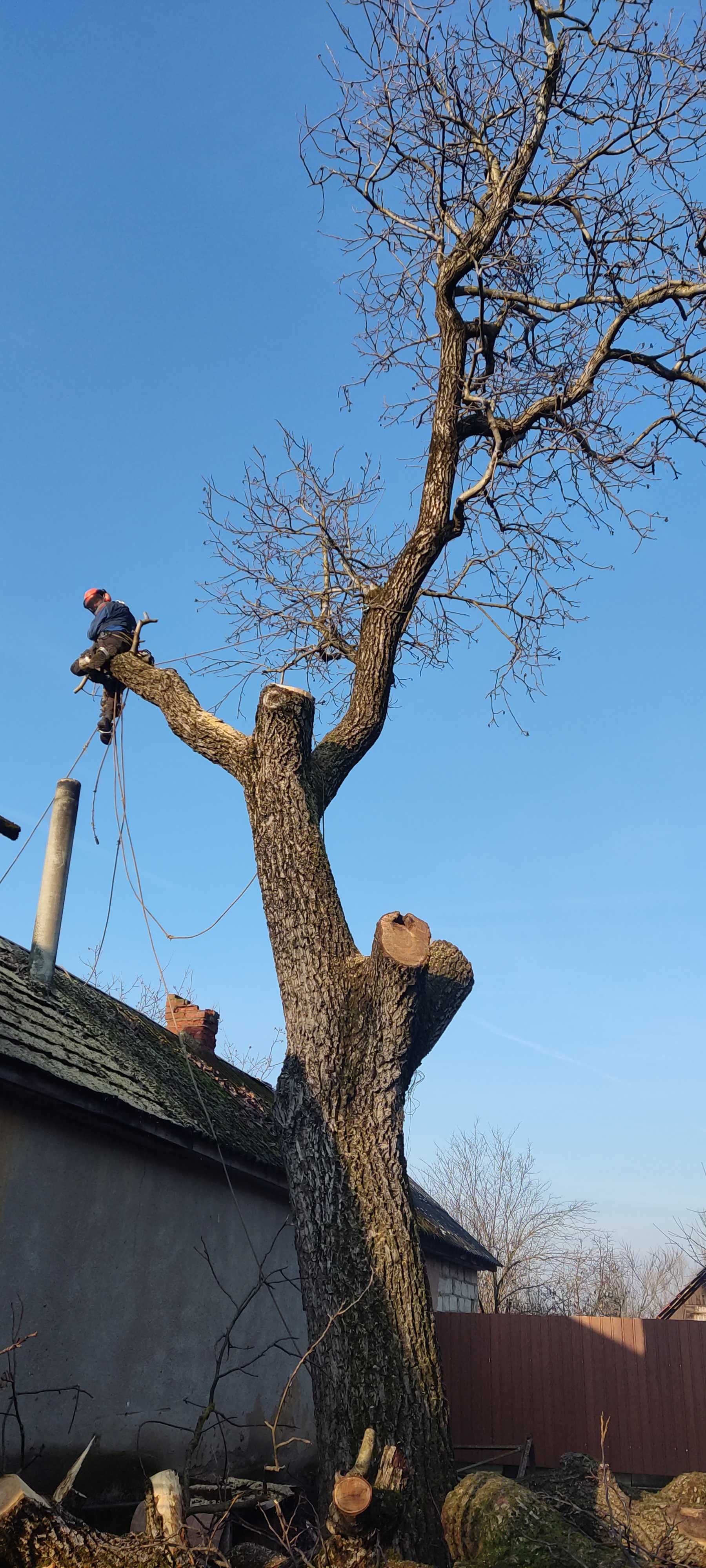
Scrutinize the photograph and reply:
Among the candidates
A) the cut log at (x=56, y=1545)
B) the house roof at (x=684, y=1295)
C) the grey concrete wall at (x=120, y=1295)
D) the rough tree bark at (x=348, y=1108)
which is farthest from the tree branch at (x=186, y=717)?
the house roof at (x=684, y=1295)

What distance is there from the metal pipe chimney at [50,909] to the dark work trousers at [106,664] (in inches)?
56.9

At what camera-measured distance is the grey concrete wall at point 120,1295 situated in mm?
6602

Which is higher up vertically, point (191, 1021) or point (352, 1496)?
point (191, 1021)

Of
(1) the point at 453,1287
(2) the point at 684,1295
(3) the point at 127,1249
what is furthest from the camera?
(2) the point at 684,1295

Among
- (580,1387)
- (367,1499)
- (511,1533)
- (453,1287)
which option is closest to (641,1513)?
(511,1533)

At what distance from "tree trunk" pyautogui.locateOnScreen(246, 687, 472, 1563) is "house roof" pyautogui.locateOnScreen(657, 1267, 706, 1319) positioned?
16.4 m

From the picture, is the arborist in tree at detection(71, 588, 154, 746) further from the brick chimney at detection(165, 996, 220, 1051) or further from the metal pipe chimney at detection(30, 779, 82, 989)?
the brick chimney at detection(165, 996, 220, 1051)

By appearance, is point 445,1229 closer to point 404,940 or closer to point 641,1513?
point 641,1513

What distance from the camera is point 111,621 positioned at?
8039mm

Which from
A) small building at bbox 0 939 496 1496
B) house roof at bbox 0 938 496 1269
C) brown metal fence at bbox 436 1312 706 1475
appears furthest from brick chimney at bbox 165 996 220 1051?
brown metal fence at bbox 436 1312 706 1475

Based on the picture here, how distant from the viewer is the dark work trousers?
768cm

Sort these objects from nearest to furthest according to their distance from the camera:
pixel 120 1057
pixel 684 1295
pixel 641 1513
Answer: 1. pixel 641 1513
2. pixel 120 1057
3. pixel 684 1295

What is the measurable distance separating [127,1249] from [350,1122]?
9.95 feet

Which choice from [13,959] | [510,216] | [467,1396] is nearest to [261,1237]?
[13,959]
